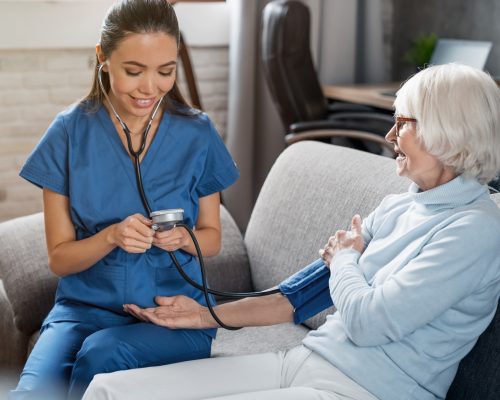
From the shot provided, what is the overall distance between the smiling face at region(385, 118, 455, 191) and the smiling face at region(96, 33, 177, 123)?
0.46 meters

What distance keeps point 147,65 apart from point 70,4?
6.54ft

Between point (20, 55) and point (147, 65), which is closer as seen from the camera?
point (147, 65)

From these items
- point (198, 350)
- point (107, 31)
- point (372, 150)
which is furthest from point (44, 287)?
point (372, 150)

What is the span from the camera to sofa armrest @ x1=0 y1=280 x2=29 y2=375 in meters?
2.05

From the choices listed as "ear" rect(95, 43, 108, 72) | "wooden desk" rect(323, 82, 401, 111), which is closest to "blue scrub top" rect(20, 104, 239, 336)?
"ear" rect(95, 43, 108, 72)

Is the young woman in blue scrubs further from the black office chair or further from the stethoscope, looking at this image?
the black office chair

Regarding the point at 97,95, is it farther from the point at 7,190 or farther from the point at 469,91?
the point at 7,190

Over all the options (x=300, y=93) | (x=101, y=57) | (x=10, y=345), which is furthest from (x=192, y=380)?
(x=300, y=93)

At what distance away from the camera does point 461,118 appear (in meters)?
1.32

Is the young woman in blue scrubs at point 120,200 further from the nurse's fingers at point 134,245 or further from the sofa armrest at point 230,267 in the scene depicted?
the sofa armrest at point 230,267

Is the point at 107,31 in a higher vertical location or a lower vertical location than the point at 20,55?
higher

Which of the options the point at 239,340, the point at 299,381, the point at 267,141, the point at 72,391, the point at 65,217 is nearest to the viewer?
the point at 299,381

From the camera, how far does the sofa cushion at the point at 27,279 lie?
6.59ft

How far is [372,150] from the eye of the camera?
3410mm
